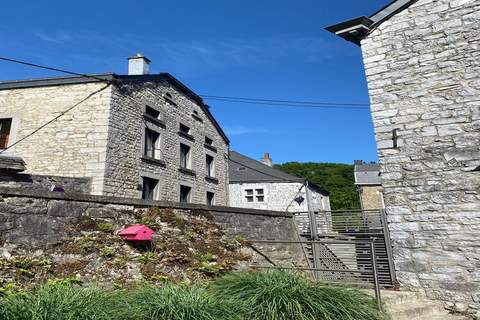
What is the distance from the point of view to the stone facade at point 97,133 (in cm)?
978

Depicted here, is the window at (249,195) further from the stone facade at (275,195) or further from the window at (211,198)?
the window at (211,198)

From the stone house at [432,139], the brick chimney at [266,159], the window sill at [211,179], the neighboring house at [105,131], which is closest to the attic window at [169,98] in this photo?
the neighboring house at [105,131]

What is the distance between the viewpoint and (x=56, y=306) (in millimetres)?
2830

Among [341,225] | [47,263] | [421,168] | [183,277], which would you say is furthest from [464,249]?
[47,263]

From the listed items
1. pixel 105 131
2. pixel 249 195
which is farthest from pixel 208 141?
pixel 105 131

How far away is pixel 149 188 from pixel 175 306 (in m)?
9.08

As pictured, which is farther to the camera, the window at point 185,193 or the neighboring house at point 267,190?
the neighboring house at point 267,190

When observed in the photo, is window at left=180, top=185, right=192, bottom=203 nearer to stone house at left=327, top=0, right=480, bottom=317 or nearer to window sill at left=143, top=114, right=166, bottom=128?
window sill at left=143, top=114, right=166, bottom=128

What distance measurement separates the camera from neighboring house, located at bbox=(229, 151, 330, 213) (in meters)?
21.0

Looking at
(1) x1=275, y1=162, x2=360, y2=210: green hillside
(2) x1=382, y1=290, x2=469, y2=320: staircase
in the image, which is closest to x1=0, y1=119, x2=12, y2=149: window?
(2) x1=382, y1=290, x2=469, y2=320: staircase

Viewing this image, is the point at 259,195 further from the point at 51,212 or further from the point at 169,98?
the point at 51,212

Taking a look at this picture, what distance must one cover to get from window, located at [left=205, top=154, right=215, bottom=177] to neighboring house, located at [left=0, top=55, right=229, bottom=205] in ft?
7.43

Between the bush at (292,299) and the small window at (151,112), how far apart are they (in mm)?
9367

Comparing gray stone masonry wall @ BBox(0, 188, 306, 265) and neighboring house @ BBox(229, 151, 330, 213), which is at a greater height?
neighboring house @ BBox(229, 151, 330, 213)
